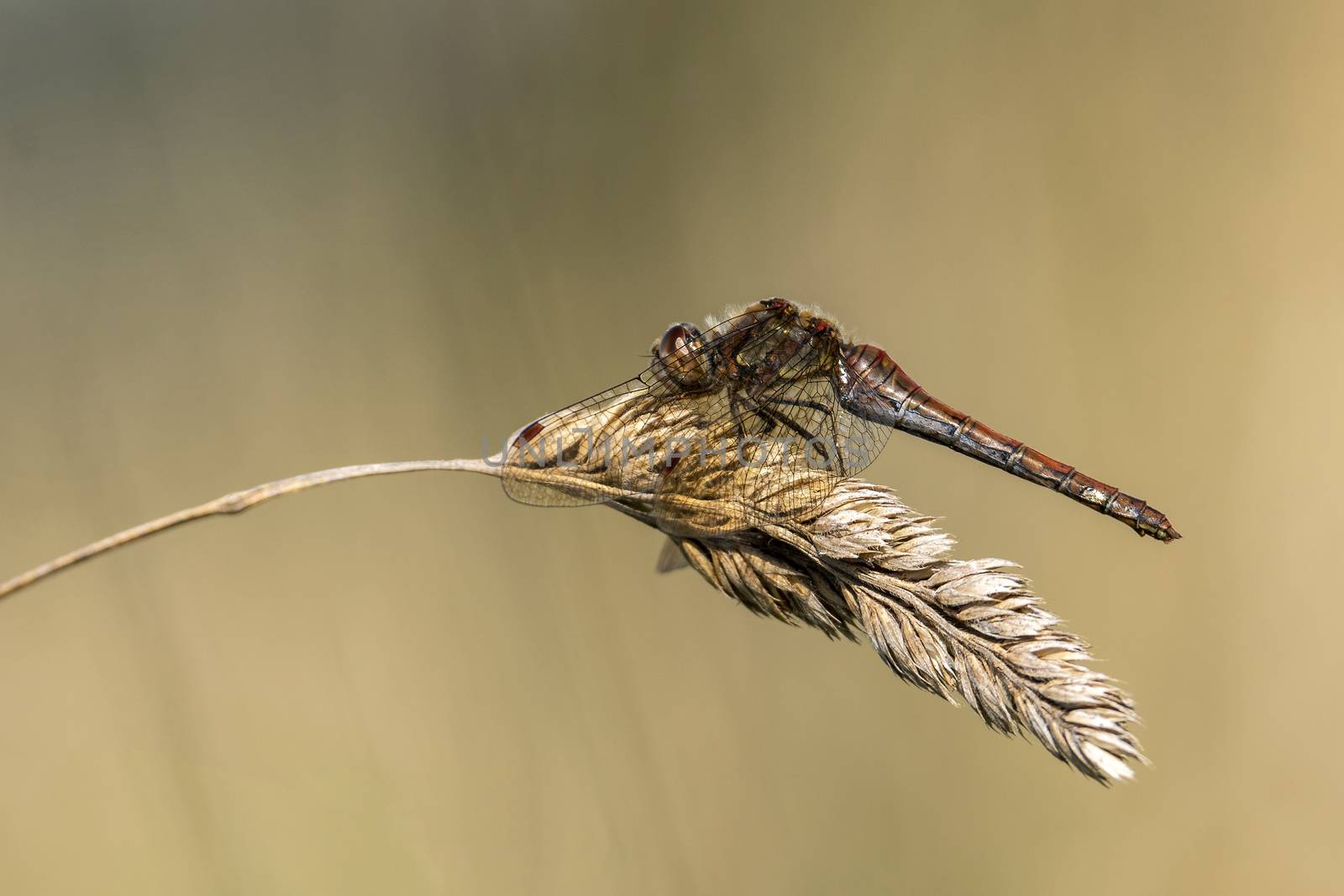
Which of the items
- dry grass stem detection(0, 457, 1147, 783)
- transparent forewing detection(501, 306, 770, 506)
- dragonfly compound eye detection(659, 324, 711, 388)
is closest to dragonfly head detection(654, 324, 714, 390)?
dragonfly compound eye detection(659, 324, 711, 388)

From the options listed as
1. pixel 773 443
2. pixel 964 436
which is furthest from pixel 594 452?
pixel 964 436

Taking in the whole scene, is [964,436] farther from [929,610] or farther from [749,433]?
[929,610]

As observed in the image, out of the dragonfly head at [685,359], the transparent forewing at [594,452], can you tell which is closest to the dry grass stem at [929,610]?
the transparent forewing at [594,452]

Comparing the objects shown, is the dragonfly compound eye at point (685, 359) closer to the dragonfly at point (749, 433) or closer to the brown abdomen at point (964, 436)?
the dragonfly at point (749, 433)

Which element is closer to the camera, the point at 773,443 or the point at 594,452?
the point at 594,452

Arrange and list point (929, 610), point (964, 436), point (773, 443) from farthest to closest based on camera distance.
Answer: point (964, 436) < point (773, 443) < point (929, 610)

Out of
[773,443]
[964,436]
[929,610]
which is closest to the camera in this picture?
[929,610]

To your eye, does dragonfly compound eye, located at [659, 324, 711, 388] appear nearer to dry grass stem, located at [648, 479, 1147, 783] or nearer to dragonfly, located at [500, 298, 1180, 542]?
dragonfly, located at [500, 298, 1180, 542]

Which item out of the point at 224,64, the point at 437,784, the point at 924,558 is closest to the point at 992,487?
the point at 924,558
